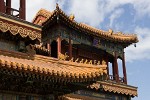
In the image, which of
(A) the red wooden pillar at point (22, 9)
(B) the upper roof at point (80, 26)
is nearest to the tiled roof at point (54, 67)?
(A) the red wooden pillar at point (22, 9)

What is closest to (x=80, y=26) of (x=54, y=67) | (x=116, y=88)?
(x=116, y=88)

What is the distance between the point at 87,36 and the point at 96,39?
0.82 m

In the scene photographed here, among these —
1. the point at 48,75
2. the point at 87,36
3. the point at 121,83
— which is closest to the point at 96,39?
the point at 87,36

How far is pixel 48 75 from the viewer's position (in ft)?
34.7

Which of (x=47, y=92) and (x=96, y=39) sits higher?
(x=96, y=39)

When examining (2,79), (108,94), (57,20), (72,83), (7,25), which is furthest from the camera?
(108,94)

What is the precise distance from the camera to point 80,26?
78.6 feet

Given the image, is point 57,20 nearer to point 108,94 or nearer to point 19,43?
point 108,94

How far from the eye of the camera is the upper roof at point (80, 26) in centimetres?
2259

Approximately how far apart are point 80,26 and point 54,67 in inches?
499

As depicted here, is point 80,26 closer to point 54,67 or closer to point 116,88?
point 116,88

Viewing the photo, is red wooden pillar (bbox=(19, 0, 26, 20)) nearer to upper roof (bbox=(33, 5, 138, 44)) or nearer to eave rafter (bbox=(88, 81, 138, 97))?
upper roof (bbox=(33, 5, 138, 44))

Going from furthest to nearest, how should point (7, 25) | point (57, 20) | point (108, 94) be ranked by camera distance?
point (108, 94)
point (57, 20)
point (7, 25)

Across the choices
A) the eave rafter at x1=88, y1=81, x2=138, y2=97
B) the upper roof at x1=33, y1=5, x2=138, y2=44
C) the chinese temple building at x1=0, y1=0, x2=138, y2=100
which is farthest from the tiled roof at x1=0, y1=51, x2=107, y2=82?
the eave rafter at x1=88, y1=81, x2=138, y2=97
